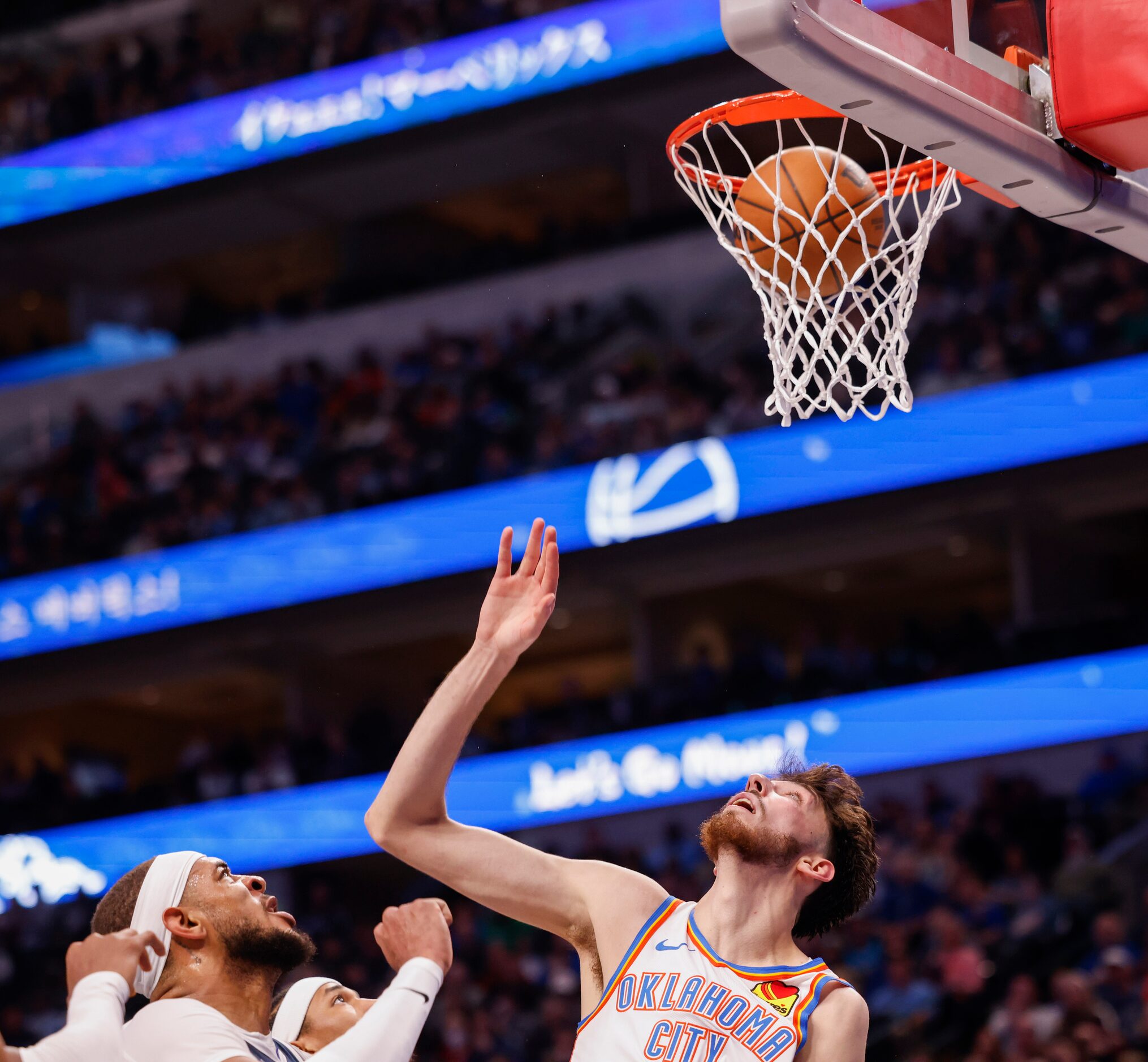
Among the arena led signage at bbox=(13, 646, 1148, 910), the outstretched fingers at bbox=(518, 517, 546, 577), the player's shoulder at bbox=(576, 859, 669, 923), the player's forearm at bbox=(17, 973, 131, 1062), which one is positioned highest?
the arena led signage at bbox=(13, 646, 1148, 910)

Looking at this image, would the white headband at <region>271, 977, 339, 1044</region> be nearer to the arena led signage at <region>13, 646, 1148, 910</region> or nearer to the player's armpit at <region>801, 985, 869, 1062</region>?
the player's armpit at <region>801, 985, 869, 1062</region>

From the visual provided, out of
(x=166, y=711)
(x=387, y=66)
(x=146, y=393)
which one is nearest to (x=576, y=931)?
(x=387, y=66)

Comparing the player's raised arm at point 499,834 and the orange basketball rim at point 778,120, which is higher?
the orange basketball rim at point 778,120

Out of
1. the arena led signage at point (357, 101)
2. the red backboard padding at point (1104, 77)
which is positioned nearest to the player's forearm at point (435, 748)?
the red backboard padding at point (1104, 77)

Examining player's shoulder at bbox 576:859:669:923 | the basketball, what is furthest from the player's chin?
the basketball

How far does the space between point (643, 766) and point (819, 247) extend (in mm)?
9031

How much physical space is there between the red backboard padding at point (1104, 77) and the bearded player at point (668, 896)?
5.57 feet

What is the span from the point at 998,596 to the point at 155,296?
38.2ft

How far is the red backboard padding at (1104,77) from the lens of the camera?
4031 millimetres

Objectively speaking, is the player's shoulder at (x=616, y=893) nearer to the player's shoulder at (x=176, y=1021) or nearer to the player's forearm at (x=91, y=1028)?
the player's shoulder at (x=176, y=1021)

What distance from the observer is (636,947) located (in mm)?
3629

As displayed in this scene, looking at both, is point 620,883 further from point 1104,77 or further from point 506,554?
point 1104,77

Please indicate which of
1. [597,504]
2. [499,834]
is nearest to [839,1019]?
[499,834]

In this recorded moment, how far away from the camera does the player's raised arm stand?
3.48 m
